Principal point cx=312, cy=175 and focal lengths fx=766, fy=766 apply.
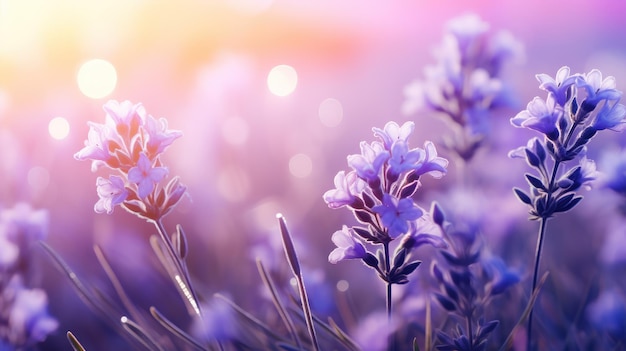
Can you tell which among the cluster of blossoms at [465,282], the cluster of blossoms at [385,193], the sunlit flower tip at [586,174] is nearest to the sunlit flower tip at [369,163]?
the cluster of blossoms at [385,193]

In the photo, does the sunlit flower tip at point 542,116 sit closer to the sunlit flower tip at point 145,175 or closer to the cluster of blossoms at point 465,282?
the cluster of blossoms at point 465,282

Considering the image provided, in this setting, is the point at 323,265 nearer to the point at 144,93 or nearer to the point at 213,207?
the point at 213,207

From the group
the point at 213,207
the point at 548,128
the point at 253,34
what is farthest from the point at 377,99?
the point at 548,128

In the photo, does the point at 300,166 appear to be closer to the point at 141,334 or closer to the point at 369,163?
the point at 141,334

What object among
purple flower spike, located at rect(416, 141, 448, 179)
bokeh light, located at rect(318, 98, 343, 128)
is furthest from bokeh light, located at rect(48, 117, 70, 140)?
purple flower spike, located at rect(416, 141, 448, 179)

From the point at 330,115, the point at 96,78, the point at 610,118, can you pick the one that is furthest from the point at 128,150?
the point at 96,78
